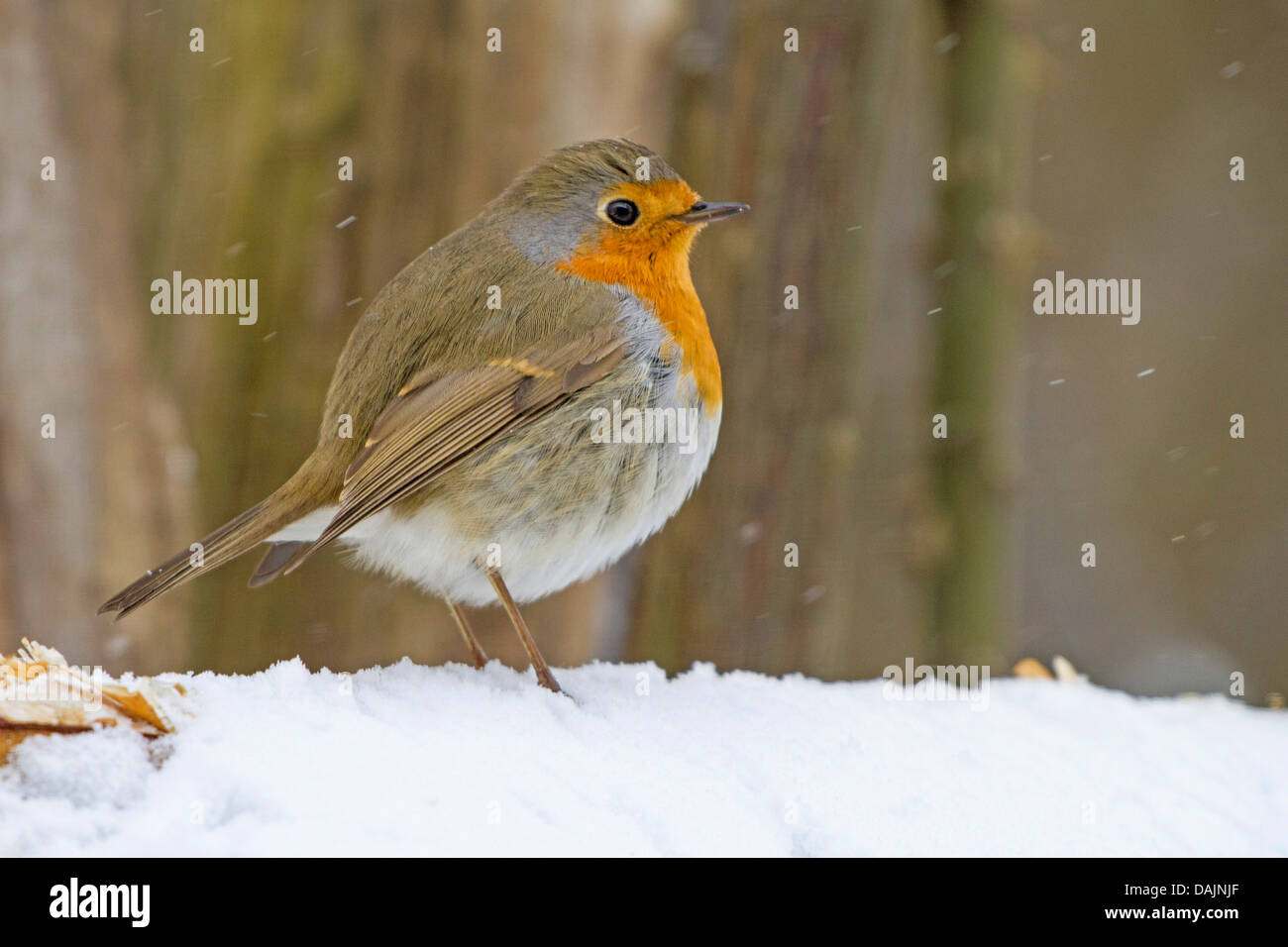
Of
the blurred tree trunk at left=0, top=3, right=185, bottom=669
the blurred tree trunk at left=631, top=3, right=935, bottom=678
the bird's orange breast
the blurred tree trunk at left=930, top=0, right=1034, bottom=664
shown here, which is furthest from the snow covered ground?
the blurred tree trunk at left=0, top=3, right=185, bottom=669

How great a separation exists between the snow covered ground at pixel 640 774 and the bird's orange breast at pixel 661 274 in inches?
28.8

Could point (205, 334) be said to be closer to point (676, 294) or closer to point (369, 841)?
point (676, 294)

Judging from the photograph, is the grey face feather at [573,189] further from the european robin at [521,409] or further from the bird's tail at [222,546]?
the bird's tail at [222,546]

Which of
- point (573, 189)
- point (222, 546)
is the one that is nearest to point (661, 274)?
point (573, 189)

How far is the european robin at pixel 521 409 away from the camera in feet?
8.20

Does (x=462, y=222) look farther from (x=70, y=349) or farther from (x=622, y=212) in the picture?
(x=70, y=349)

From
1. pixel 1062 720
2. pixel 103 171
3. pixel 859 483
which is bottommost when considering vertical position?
pixel 1062 720

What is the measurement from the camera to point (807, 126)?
346cm

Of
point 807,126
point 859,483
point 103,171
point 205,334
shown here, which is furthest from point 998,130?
point 103,171

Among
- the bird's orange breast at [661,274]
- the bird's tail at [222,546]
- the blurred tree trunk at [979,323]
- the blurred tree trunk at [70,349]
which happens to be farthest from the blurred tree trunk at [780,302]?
the blurred tree trunk at [70,349]

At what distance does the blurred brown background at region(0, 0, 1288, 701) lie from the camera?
127 inches

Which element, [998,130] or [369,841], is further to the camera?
[998,130]

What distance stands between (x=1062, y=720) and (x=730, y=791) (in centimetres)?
93

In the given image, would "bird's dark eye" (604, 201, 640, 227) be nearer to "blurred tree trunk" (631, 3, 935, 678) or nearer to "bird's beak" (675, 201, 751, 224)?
"bird's beak" (675, 201, 751, 224)
